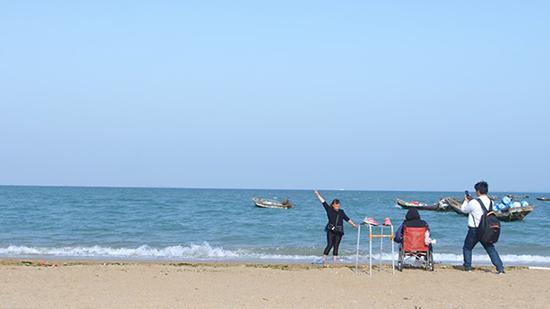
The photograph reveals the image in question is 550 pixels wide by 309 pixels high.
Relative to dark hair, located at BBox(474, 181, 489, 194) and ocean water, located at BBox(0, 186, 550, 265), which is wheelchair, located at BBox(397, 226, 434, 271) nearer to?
dark hair, located at BBox(474, 181, 489, 194)

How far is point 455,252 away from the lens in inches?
808

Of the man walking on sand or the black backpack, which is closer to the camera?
the black backpack

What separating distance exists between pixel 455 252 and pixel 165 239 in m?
10.6

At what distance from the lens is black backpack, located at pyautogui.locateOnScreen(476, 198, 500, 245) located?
12812 millimetres

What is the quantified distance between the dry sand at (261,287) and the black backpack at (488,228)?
0.68 m

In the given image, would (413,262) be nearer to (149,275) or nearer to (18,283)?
(149,275)

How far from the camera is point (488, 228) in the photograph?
12.8m

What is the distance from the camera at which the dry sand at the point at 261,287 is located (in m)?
9.51

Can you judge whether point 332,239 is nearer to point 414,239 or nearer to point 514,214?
point 414,239

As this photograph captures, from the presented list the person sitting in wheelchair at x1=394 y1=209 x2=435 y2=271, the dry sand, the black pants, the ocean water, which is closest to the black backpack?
the dry sand

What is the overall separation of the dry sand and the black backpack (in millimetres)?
682

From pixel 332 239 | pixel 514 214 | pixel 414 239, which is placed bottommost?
pixel 514 214

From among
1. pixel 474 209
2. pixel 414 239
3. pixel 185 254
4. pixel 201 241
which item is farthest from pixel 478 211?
pixel 201 241

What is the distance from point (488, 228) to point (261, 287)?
461 centimetres
